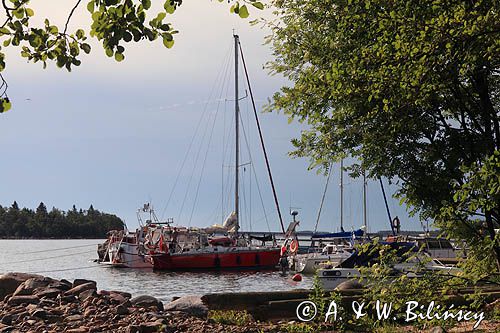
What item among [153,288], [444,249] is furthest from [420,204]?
[444,249]

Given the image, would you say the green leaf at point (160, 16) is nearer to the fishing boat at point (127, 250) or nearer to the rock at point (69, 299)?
the rock at point (69, 299)

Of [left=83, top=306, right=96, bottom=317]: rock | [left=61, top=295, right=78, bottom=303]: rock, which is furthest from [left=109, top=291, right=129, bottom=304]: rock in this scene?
[left=83, top=306, right=96, bottom=317]: rock

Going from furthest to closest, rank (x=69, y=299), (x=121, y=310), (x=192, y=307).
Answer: (x=69, y=299)
(x=121, y=310)
(x=192, y=307)

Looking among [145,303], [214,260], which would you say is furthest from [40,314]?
[214,260]

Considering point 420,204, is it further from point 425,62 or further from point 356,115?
point 425,62

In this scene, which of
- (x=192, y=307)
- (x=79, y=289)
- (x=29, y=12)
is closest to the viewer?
(x=29, y=12)

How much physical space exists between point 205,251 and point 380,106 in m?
47.5

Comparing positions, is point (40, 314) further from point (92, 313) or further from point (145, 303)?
point (145, 303)

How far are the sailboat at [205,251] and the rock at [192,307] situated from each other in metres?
41.2

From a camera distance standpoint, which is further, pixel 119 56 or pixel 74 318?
pixel 74 318

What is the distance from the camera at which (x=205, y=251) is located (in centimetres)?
5728

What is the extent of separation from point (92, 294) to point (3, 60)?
13.4m

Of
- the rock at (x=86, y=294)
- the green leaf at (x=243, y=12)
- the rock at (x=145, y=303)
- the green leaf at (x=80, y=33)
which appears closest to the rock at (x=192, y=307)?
the rock at (x=145, y=303)

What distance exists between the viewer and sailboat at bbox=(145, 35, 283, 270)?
186ft
